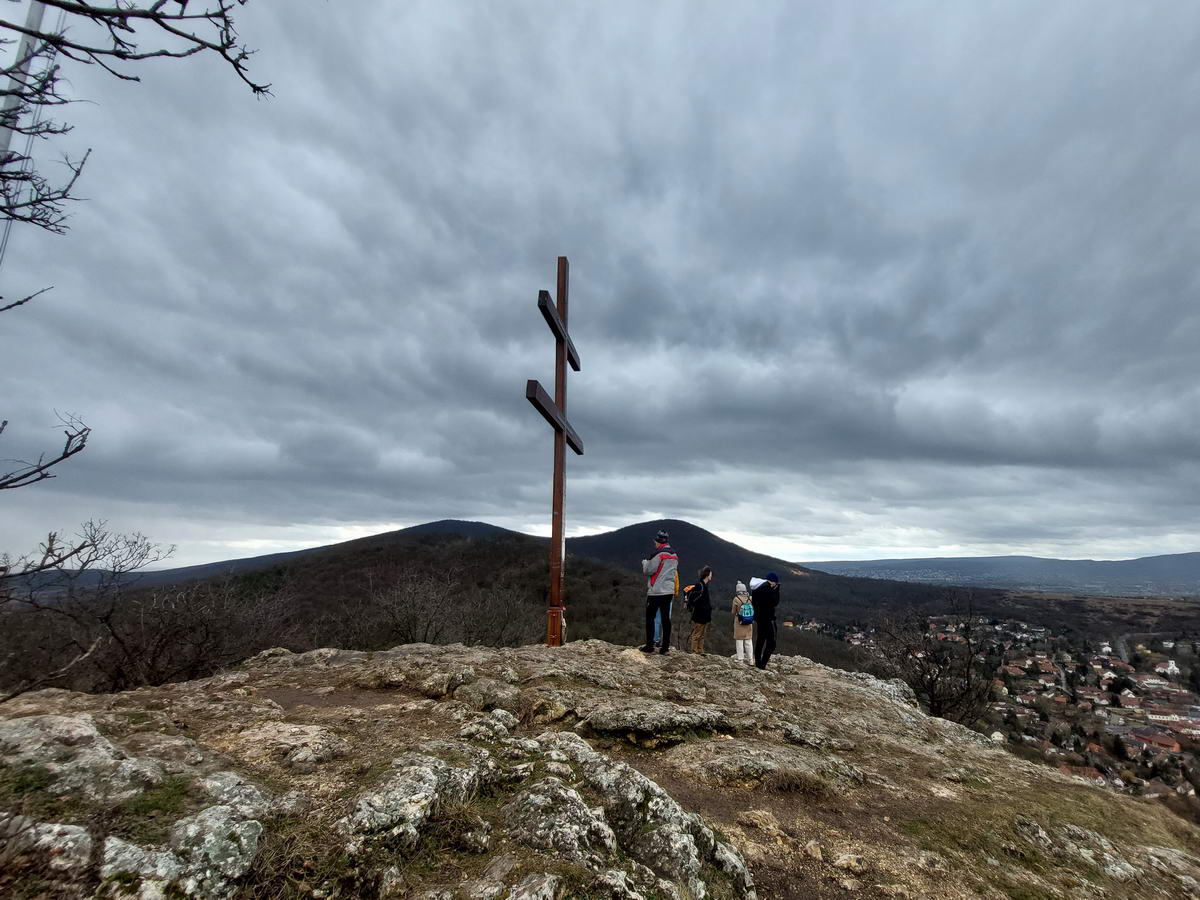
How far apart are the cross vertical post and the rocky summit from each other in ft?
12.4

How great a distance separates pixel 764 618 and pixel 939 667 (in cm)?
1238

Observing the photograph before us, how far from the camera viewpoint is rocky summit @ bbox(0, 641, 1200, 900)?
9.31ft

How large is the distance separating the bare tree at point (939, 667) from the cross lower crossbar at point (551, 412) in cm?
1550

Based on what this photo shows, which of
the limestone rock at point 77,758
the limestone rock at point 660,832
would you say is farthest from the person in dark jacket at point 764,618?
the limestone rock at point 77,758

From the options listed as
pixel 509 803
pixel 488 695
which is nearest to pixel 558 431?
pixel 488 695

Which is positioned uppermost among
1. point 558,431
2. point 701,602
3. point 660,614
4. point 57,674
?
point 558,431

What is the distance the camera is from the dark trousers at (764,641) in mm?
12039

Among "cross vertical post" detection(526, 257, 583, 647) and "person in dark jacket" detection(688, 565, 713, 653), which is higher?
"cross vertical post" detection(526, 257, 583, 647)

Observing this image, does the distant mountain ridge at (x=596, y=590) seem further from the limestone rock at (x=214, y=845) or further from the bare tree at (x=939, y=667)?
the limestone rock at (x=214, y=845)

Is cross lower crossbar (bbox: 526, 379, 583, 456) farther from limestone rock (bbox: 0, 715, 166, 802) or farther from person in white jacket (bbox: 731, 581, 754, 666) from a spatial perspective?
limestone rock (bbox: 0, 715, 166, 802)

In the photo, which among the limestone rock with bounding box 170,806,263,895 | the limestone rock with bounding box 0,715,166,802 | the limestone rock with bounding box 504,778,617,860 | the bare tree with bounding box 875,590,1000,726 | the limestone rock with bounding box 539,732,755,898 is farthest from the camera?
the bare tree with bounding box 875,590,1000,726

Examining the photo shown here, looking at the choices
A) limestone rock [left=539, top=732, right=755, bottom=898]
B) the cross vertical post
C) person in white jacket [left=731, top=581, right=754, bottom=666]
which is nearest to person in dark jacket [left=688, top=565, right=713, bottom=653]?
person in white jacket [left=731, top=581, right=754, bottom=666]

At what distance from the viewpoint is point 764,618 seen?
1220cm

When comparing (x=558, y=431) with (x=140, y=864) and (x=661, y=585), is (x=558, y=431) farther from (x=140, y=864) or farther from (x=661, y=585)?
(x=140, y=864)
